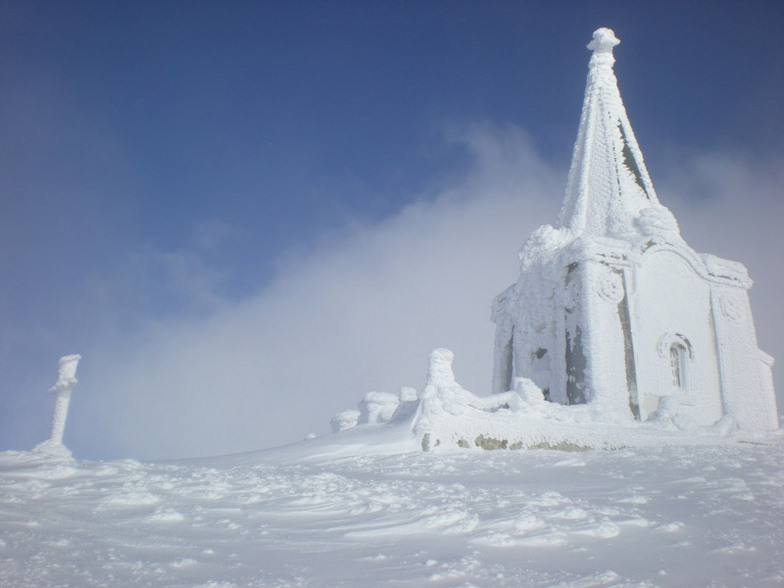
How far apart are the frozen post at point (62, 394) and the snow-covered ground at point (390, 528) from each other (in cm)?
662

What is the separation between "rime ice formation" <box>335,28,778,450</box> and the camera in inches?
544

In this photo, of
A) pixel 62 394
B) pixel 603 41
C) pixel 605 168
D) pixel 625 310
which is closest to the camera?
pixel 62 394

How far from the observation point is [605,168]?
677 inches

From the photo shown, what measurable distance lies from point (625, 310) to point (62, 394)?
13.5 metres

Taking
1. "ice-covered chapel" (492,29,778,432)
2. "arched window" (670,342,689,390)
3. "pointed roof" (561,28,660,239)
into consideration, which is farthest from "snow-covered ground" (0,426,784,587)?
"pointed roof" (561,28,660,239)

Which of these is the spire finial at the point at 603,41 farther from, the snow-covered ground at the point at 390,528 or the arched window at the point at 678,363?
the snow-covered ground at the point at 390,528

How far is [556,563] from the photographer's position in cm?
298

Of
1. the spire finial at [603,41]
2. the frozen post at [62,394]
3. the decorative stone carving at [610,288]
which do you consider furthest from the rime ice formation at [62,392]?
the spire finial at [603,41]

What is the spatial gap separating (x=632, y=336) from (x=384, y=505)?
12116 millimetres

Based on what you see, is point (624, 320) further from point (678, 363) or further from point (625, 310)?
point (678, 363)

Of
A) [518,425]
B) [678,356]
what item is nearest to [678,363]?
[678,356]

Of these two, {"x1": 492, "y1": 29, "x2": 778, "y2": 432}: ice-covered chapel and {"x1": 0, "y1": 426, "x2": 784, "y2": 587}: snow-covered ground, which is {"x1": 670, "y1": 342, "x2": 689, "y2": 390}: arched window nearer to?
{"x1": 492, "y1": 29, "x2": 778, "y2": 432}: ice-covered chapel

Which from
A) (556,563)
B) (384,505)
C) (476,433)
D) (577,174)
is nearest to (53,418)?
(476,433)

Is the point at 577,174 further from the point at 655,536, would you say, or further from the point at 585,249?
the point at 655,536
